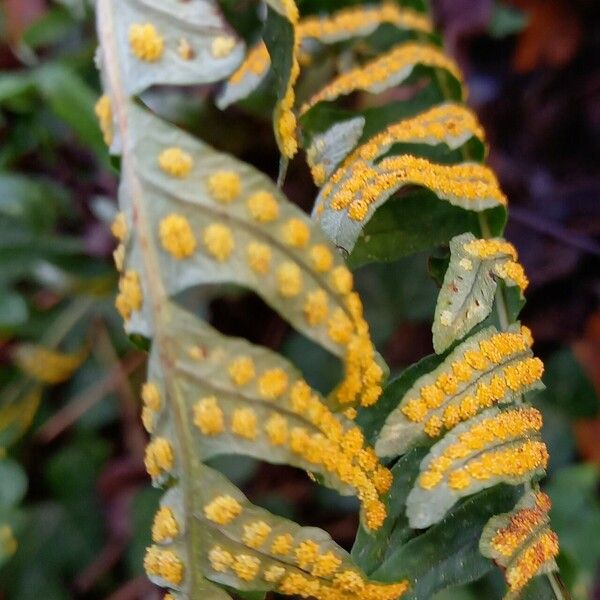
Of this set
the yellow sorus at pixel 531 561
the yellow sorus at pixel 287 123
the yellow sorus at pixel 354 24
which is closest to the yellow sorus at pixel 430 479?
the yellow sorus at pixel 531 561

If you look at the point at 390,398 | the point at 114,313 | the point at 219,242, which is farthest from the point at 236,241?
the point at 114,313

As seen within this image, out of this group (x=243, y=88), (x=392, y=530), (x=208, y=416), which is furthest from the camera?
(x=243, y=88)

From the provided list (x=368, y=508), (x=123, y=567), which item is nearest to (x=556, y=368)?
(x=368, y=508)

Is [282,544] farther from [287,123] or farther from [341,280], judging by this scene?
[287,123]

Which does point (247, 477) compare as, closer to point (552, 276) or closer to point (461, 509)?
point (461, 509)

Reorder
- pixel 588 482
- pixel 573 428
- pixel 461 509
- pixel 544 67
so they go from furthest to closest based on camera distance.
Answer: pixel 544 67 → pixel 573 428 → pixel 588 482 → pixel 461 509

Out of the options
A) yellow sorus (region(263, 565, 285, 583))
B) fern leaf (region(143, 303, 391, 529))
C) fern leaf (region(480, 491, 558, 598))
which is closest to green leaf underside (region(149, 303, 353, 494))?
fern leaf (region(143, 303, 391, 529))
